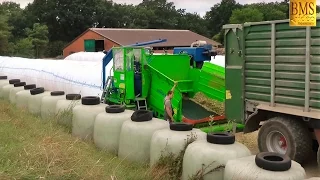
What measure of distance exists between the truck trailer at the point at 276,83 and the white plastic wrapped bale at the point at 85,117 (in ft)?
8.76

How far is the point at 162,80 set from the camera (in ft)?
29.3

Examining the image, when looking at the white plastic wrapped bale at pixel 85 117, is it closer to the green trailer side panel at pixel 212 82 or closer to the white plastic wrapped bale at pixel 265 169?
the green trailer side panel at pixel 212 82

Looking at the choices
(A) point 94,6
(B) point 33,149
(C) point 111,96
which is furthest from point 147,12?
(B) point 33,149

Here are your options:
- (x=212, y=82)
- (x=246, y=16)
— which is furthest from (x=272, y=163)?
(x=246, y=16)

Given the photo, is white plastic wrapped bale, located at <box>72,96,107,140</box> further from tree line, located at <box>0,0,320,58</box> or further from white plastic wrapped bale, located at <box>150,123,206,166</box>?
tree line, located at <box>0,0,320,58</box>

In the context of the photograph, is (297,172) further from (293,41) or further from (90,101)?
(90,101)

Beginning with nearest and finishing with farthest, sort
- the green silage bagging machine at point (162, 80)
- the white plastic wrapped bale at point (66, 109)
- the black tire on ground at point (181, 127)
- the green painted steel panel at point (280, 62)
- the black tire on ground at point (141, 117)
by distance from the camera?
the black tire on ground at point (181, 127), the green painted steel panel at point (280, 62), the black tire on ground at point (141, 117), the white plastic wrapped bale at point (66, 109), the green silage bagging machine at point (162, 80)

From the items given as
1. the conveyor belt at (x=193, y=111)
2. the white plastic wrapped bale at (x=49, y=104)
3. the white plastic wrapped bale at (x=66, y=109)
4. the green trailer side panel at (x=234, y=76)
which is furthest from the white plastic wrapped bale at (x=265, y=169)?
the white plastic wrapped bale at (x=49, y=104)

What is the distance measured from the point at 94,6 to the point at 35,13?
390 inches

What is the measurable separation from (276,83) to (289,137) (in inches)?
37.3

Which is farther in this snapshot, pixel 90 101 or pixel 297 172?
pixel 90 101

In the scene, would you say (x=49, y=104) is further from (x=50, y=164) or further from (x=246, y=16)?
(x=246, y=16)

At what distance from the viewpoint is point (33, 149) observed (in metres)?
4.70

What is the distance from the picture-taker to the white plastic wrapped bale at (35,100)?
1045 centimetres
